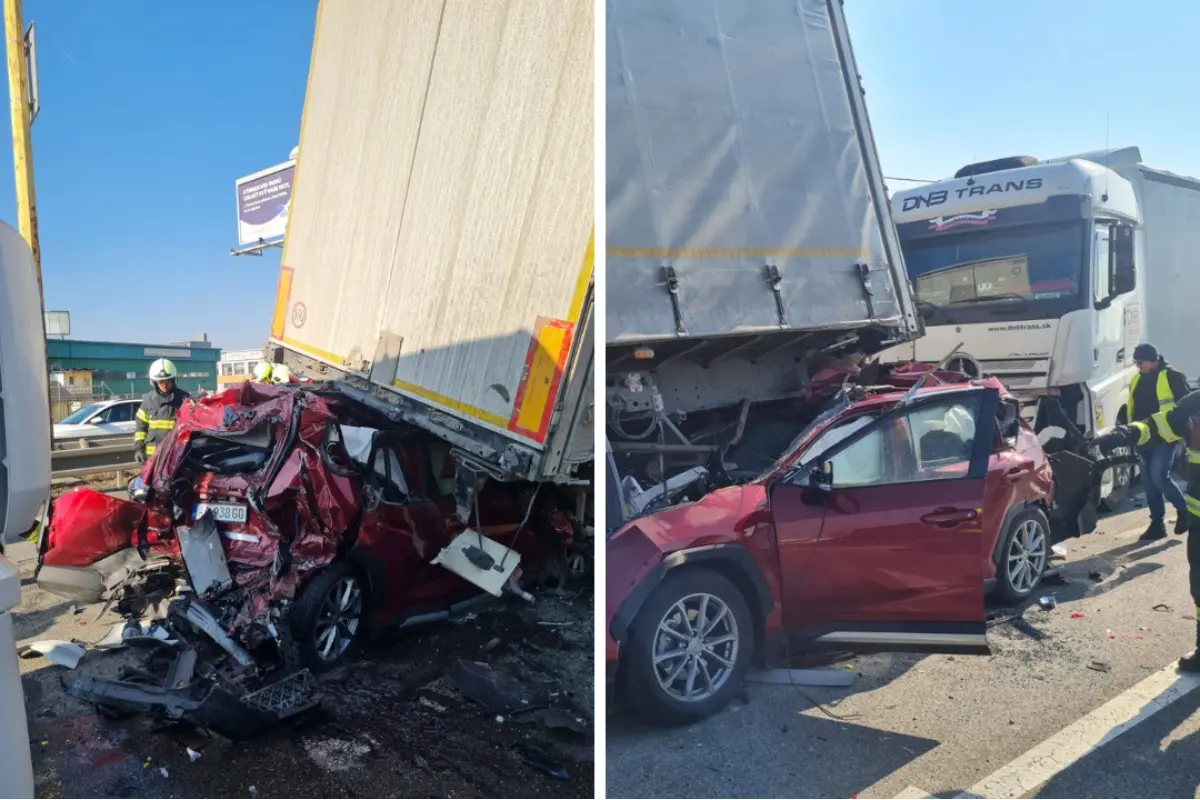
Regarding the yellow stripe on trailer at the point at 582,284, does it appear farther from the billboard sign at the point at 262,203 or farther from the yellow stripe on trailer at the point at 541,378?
the billboard sign at the point at 262,203

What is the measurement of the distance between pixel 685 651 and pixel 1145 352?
2.42 meters

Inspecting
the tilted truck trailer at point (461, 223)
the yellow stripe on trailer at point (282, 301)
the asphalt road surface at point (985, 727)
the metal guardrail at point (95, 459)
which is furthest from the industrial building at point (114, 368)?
the asphalt road surface at point (985, 727)

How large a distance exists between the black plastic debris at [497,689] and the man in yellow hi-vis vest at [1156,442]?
2863 millimetres

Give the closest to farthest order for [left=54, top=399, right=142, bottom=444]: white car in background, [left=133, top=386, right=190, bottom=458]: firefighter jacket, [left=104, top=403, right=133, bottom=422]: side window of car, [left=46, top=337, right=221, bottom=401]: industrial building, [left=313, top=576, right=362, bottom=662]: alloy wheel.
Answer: [left=313, top=576, right=362, bottom=662]: alloy wheel, [left=133, top=386, right=190, bottom=458]: firefighter jacket, [left=54, top=399, right=142, bottom=444]: white car in background, [left=104, top=403, right=133, bottom=422]: side window of car, [left=46, top=337, right=221, bottom=401]: industrial building

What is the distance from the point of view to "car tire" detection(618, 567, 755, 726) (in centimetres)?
228

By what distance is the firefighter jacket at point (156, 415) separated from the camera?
7.35 meters

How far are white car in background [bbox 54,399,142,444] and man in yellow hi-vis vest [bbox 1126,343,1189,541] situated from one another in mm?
13850

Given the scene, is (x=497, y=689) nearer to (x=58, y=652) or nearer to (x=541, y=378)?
(x=541, y=378)

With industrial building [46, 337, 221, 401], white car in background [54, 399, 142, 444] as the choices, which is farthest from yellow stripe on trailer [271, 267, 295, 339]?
industrial building [46, 337, 221, 401]

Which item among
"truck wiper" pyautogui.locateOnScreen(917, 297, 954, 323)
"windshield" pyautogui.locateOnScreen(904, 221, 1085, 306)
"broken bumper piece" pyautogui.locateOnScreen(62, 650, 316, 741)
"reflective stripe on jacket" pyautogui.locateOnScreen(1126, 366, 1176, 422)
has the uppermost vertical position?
"windshield" pyautogui.locateOnScreen(904, 221, 1085, 306)

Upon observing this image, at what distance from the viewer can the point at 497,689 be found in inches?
171

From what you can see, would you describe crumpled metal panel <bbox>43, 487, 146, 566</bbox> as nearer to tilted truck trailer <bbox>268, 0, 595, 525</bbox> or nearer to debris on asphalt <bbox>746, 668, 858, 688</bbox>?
tilted truck trailer <bbox>268, 0, 595, 525</bbox>

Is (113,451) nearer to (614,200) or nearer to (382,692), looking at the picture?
(382,692)

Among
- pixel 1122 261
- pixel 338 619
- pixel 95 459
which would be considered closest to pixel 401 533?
pixel 338 619
